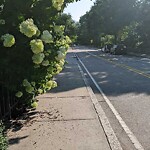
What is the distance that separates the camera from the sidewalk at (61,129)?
5.77 m

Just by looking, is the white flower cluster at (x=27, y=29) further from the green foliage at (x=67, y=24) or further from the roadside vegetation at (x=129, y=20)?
the roadside vegetation at (x=129, y=20)

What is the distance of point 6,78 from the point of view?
673cm

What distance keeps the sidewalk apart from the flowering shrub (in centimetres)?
80

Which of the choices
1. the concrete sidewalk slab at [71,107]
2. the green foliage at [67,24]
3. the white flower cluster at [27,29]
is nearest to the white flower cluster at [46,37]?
the white flower cluster at [27,29]

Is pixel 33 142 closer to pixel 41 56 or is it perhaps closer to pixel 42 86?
pixel 41 56

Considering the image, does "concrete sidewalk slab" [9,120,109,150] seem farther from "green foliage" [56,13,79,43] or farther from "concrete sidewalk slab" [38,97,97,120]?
"green foliage" [56,13,79,43]

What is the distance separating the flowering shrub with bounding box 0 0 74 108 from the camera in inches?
247

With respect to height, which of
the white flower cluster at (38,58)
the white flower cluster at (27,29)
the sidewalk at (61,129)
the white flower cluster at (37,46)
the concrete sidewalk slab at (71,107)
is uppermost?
the white flower cluster at (27,29)

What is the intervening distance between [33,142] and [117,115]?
3186 mm

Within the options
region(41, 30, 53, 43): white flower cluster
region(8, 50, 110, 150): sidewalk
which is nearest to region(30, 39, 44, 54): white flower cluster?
region(41, 30, 53, 43): white flower cluster

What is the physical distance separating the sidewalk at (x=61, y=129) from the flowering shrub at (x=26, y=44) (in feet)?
2.63

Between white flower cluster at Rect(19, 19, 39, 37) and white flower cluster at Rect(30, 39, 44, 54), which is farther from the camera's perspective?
white flower cluster at Rect(30, 39, 44, 54)

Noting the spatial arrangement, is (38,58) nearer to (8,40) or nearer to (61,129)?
(8,40)

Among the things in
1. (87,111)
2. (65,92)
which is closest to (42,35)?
(87,111)
